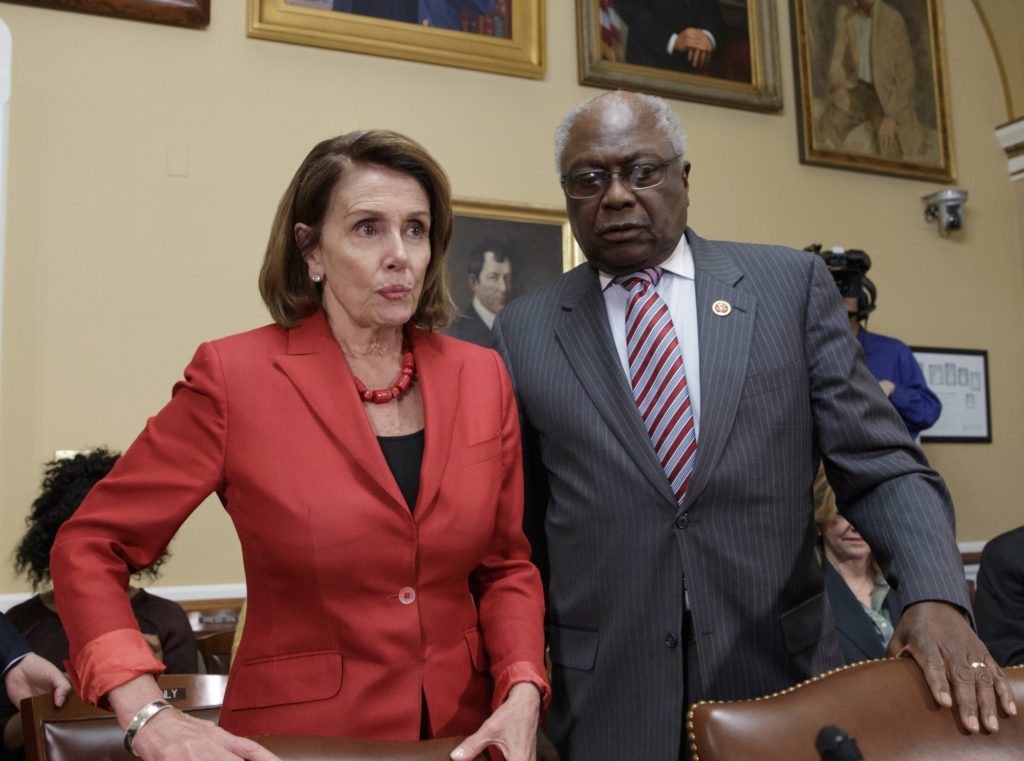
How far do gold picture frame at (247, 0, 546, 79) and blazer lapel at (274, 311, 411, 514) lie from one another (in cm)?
389

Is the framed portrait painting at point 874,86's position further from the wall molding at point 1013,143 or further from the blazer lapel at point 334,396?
the blazer lapel at point 334,396

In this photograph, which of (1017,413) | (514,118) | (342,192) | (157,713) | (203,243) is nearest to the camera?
(157,713)

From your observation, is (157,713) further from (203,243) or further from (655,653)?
(203,243)

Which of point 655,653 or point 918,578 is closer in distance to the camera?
point 918,578

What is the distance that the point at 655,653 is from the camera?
2.08 metres

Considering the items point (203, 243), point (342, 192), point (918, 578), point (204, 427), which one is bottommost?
point (918, 578)

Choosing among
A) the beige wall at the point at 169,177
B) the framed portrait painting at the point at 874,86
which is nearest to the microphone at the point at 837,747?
the beige wall at the point at 169,177

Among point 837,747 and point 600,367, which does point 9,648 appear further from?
point 837,747

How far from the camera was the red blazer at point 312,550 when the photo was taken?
5.85ft

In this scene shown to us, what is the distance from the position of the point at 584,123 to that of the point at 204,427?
3.33 feet

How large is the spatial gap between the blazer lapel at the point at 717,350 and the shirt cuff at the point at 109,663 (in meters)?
0.99

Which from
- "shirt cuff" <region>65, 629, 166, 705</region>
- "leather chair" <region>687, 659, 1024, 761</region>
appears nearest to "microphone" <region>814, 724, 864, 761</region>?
"leather chair" <region>687, 659, 1024, 761</region>

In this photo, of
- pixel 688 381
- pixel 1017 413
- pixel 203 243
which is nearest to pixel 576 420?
pixel 688 381

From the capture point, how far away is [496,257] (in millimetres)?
5855
